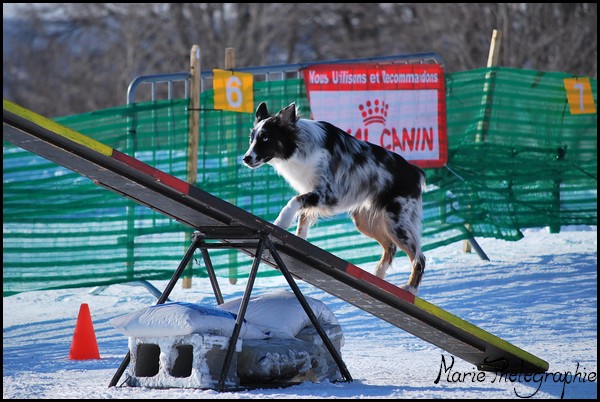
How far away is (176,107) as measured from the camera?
10.5m

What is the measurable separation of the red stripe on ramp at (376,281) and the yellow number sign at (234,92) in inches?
187

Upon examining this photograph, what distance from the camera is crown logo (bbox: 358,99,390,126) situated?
35.5ft

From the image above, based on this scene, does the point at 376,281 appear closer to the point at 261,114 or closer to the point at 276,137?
the point at 276,137

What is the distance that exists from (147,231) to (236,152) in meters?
1.26

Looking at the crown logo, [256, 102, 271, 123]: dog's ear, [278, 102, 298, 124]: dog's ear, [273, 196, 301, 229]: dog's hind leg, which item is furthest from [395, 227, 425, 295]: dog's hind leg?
Answer: the crown logo

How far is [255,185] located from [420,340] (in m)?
2.81

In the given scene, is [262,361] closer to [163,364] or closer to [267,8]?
[163,364]

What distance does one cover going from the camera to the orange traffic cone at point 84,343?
26.1ft

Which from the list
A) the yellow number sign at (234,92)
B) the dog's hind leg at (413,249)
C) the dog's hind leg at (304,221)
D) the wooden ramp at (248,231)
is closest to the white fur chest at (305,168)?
the dog's hind leg at (304,221)

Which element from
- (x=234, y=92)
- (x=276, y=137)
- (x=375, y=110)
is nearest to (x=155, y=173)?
(x=276, y=137)

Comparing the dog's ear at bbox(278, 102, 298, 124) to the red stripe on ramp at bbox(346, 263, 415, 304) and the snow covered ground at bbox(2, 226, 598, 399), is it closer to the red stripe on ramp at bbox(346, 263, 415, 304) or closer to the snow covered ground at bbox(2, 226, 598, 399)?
the red stripe on ramp at bbox(346, 263, 415, 304)

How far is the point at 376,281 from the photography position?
612 centimetres

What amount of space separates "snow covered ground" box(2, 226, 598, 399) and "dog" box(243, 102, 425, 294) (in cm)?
101

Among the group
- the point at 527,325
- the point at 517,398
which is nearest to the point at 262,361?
the point at 517,398
